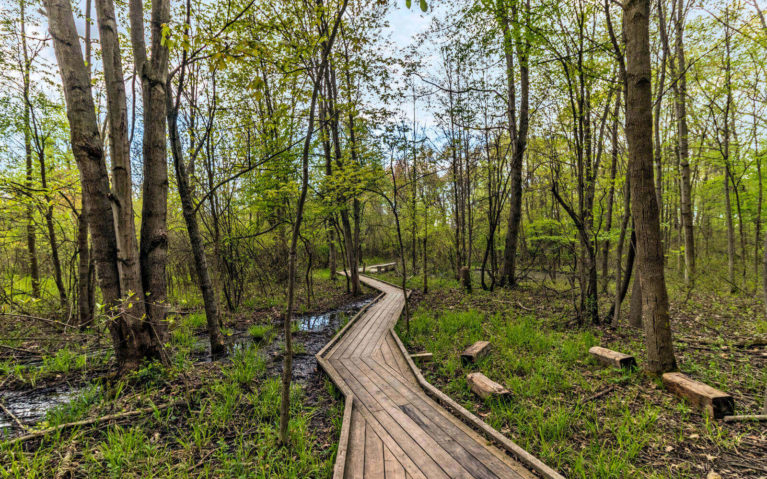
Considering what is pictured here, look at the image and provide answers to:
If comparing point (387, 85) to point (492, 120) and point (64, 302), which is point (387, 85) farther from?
point (64, 302)

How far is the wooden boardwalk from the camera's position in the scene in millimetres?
2449

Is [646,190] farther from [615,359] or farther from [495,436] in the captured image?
[495,436]

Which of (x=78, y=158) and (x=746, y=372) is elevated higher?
(x=78, y=158)

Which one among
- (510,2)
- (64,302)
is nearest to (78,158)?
(64,302)

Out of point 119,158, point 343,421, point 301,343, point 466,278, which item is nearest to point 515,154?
point 466,278

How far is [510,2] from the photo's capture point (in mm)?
5270

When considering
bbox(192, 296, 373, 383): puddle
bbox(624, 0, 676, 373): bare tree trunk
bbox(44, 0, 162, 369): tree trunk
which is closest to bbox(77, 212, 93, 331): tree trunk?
bbox(192, 296, 373, 383): puddle

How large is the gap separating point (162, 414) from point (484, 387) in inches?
152

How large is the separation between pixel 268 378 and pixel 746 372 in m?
6.46

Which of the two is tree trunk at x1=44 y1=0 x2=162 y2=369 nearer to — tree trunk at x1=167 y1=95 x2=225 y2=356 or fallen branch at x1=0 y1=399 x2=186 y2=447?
fallen branch at x1=0 y1=399 x2=186 y2=447

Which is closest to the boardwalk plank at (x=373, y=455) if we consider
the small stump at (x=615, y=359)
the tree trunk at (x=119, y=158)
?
the tree trunk at (x=119, y=158)

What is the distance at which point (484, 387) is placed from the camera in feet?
12.4

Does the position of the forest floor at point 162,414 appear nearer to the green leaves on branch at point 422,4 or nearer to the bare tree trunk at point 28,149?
the bare tree trunk at point 28,149

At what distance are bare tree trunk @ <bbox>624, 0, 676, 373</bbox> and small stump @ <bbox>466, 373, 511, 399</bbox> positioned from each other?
1.98m
